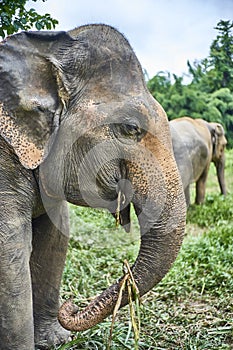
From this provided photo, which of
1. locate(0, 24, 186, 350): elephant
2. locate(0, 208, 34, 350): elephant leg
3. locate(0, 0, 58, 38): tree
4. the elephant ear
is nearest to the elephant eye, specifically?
locate(0, 24, 186, 350): elephant

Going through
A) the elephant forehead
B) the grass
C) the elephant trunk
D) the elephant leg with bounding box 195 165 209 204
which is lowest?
the elephant leg with bounding box 195 165 209 204

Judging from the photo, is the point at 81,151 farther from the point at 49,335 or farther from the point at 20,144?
the point at 49,335

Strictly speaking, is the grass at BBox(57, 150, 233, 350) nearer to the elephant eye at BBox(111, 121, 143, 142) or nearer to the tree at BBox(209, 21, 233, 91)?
the elephant eye at BBox(111, 121, 143, 142)

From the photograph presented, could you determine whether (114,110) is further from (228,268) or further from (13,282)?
(228,268)

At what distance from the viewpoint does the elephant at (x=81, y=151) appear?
A: 1.90 m

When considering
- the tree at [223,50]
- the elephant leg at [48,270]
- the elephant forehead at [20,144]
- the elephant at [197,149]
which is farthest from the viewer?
the elephant at [197,149]

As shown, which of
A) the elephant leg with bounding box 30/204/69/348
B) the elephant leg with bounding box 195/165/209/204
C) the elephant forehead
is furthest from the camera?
the elephant leg with bounding box 195/165/209/204

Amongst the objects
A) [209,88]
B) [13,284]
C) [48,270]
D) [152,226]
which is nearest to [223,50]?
[209,88]

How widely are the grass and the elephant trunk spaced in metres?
0.43

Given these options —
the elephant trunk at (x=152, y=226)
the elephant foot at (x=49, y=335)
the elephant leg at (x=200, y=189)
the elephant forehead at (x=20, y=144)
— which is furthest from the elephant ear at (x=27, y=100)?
the elephant leg at (x=200, y=189)

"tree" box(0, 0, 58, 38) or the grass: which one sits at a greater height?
"tree" box(0, 0, 58, 38)

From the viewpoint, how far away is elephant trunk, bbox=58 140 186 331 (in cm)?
190

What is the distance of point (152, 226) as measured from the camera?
6.30 ft

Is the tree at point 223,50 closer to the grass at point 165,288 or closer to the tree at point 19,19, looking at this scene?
the grass at point 165,288
